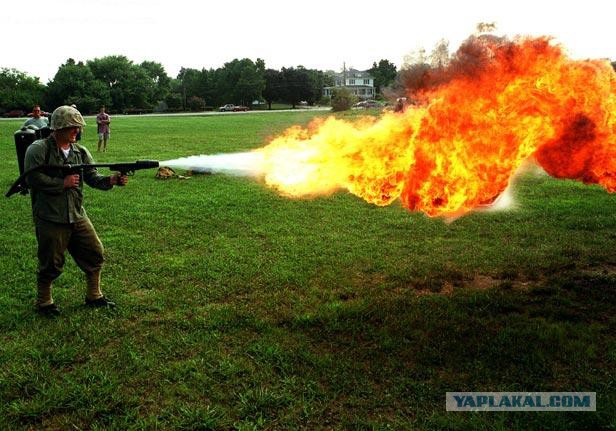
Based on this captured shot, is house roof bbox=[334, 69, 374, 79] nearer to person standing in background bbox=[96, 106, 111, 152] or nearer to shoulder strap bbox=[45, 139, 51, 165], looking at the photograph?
person standing in background bbox=[96, 106, 111, 152]

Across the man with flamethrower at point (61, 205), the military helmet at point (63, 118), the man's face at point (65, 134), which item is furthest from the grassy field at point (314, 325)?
the military helmet at point (63, 118)

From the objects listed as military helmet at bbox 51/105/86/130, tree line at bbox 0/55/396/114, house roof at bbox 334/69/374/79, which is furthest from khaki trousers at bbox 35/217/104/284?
house roof at bbox 334/69/374/79

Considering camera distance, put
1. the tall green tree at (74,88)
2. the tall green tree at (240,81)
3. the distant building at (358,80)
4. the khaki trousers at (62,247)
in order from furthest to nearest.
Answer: the distant building at (358,80), the tall green tree at (240,81), the tall green tree at (74,88), the khaki trousers at (62,247)

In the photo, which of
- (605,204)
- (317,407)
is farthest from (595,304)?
(605,204)

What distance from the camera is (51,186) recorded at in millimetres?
5797

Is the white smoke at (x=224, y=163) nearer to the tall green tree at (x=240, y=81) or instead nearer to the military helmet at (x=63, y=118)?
the military helmet at (x=63, y=118)

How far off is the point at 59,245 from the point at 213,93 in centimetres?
10186

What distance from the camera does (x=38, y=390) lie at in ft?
15.2

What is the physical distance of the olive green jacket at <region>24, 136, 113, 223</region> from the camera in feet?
18.9

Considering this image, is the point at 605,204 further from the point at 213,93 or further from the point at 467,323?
the point at 213,93

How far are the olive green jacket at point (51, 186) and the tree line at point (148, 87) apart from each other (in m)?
75.7

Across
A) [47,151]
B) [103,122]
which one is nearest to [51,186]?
[47,151]

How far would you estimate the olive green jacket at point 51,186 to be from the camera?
575 centimetres

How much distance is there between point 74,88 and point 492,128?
89.3 m
